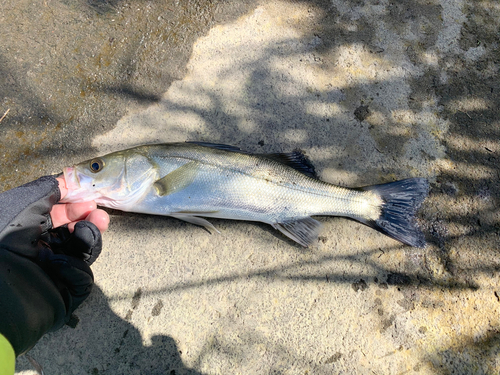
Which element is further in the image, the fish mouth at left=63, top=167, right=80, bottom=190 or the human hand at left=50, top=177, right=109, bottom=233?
the human hand at left=50, top=177, right=109, bottom=233

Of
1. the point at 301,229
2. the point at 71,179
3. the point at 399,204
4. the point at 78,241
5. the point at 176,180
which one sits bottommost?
the point at 301,229

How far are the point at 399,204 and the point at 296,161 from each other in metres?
1.10

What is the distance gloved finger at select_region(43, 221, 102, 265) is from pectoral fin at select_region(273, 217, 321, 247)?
1.71m

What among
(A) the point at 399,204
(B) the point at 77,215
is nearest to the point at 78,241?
(B) the point at 77,215

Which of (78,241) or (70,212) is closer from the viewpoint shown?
(78,241)

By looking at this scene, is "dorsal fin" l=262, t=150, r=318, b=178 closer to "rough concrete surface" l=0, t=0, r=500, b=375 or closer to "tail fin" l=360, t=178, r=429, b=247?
"rough concrete surface" l=0, t=0, r=500, b=375

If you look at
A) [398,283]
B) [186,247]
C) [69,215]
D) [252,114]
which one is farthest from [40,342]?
[398,283]

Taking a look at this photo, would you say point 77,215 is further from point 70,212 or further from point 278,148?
point 278,148

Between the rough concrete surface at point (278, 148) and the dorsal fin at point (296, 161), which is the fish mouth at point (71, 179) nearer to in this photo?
the rough concrete surface at point (278, 148)

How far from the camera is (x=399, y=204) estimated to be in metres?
3.02

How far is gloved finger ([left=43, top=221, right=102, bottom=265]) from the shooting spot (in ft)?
9.07

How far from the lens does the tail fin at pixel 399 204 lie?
3010 mm

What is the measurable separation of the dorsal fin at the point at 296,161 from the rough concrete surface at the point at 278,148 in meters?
0.22

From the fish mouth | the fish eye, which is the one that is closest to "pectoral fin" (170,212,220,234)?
the fish eye
